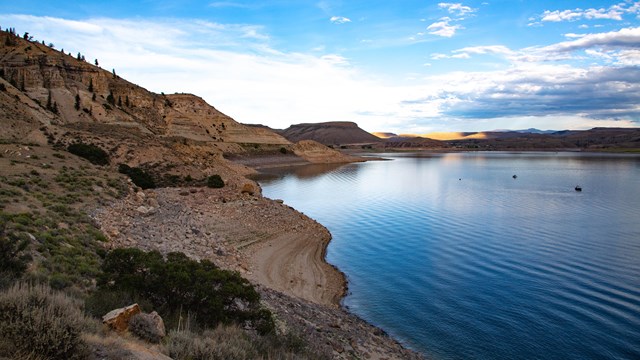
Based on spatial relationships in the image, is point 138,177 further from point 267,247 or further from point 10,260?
point 10,260

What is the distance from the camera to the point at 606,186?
49.9 metres

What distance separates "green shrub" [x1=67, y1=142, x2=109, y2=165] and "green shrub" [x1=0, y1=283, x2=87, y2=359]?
2900 centimetres

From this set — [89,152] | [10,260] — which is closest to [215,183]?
[89,152]

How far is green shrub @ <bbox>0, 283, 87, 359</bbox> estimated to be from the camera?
4.81 metres

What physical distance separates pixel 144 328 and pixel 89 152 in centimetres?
2986

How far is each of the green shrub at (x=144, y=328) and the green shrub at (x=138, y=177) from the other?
26712 millimetres

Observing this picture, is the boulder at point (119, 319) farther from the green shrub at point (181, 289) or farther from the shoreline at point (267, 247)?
the shoreline at point (267, 247)

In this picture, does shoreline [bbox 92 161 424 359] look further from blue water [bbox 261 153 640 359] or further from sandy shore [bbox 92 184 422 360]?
blue water [bbox 261 153 640 359]

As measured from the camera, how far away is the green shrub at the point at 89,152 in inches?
1249

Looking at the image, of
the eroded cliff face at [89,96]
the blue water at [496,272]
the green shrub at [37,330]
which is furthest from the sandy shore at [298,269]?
the eroded cliff face at [89,96]

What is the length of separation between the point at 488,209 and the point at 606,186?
77.4 feet

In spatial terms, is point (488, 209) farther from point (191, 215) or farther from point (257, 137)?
point (257, 137)

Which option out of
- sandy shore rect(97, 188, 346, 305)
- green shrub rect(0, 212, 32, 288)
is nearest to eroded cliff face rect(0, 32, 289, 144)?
sandy shore rect(97, 188, 346, 305)

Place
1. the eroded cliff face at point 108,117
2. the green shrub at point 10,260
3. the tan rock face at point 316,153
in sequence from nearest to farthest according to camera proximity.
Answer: the green shrub at point 10,260
the eroded cliff face at point 108,117
the tan rock face at point 316,153
